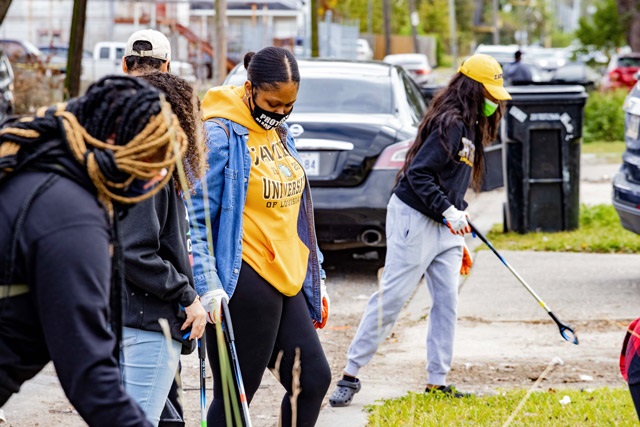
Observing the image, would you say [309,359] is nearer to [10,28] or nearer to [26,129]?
[26,129]

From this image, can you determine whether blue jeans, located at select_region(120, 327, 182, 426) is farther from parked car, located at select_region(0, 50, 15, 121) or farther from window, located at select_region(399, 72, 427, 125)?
parked car, located at select_region(0, 50, 15, 121)

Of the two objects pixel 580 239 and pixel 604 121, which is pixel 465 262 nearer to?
pixel 580 239

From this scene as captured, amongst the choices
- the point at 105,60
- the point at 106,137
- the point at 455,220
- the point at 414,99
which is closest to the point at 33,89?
the point at 414,99

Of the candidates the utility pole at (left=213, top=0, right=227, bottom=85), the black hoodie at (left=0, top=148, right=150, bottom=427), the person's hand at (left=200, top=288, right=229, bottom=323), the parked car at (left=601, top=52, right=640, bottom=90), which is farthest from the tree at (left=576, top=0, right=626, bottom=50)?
the black hoodie at (left=0, top=148, right=150, bottom=427)

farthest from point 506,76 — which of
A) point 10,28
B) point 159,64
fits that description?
point 10,28

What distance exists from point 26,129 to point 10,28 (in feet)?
145

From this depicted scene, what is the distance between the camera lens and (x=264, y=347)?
13.1 feet

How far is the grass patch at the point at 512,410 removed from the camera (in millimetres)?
5016

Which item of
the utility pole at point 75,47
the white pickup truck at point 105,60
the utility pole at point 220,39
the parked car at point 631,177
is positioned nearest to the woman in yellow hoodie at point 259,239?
the parked car at point 631,177

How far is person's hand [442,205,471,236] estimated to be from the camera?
530cm

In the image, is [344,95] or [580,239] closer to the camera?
[344,95]

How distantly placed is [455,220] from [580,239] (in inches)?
204

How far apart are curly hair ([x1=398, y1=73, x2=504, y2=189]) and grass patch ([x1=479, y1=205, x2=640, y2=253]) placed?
438cm

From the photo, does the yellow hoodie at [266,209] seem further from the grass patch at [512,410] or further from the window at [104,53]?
the window at [104,53]
